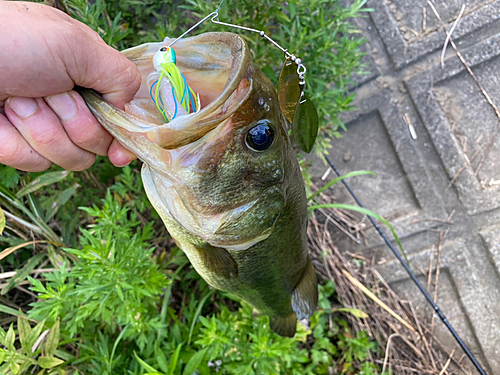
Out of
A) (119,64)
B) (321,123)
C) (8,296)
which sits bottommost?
(8,296)

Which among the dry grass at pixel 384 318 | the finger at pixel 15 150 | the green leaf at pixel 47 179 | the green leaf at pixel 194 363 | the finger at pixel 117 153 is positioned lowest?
the dry grass at pixel 384 318

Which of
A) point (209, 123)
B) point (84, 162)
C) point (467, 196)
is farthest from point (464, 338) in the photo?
point (84, 162)

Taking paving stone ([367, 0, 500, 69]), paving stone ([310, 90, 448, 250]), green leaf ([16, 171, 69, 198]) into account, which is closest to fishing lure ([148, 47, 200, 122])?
green leaf ([16, 171, 69, 198])

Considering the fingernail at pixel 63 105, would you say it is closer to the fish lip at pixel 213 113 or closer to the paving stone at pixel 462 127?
the fish lip at pixel 213 113

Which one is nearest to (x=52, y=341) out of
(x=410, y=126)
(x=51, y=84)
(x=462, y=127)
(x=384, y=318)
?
(x=51, y=84)

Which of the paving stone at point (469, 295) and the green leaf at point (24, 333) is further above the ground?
the green leaf at point (24, 333)

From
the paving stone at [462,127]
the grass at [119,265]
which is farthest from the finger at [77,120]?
the paving stone at [462,127]

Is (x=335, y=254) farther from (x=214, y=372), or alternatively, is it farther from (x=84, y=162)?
(x=84, y=162)
